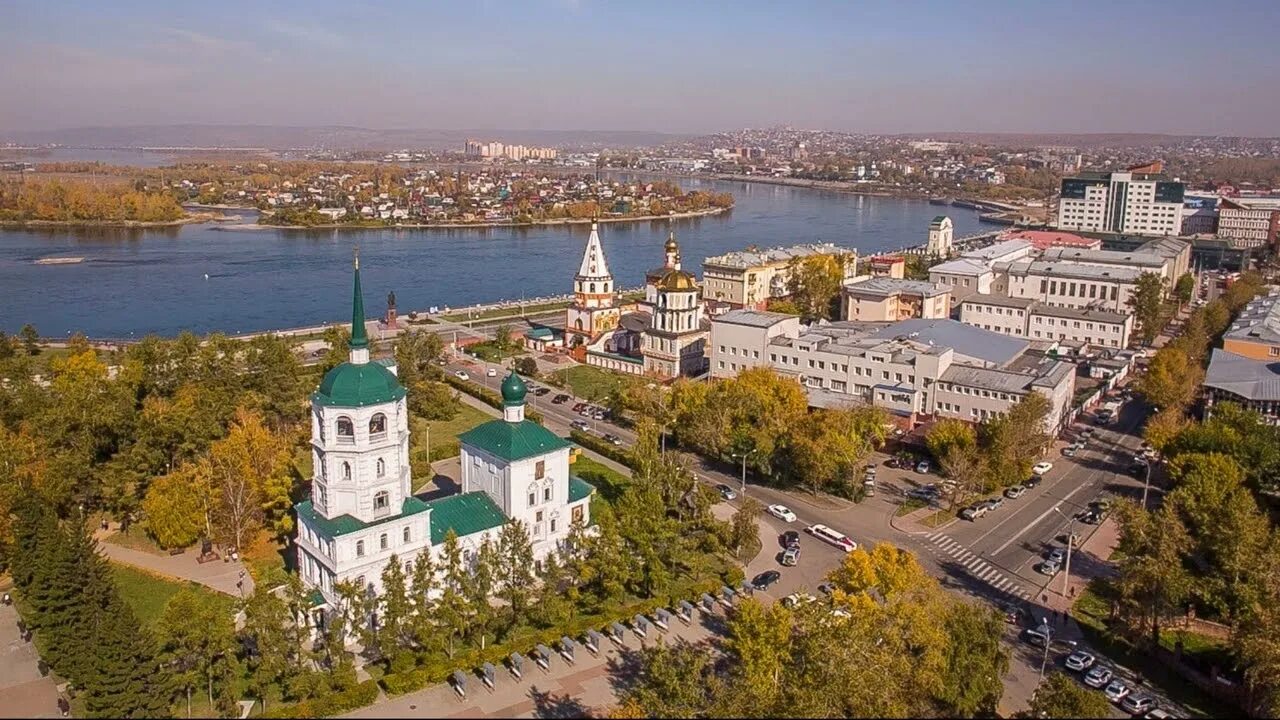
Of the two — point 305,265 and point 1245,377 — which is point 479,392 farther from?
point 305,265

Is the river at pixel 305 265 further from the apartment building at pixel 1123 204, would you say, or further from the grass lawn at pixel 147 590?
the grass lawn at pixel 147 590

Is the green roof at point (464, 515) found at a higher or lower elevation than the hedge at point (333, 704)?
higher

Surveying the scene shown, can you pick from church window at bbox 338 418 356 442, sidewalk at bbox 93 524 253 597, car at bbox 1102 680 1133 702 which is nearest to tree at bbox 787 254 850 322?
car at bbox 1102 680 1133 702

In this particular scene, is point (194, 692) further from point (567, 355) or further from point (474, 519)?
point (567, 355)

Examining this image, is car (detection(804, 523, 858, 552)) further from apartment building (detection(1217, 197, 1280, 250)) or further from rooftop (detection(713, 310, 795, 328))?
apartment building (detection(1217, 197, 1280, 250))

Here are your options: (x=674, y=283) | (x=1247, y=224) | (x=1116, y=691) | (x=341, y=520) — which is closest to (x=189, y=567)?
(x=341, y=520)

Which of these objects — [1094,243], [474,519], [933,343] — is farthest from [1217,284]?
[474,519]

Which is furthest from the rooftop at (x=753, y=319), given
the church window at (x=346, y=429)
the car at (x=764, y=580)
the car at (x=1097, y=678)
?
the church window at (x=346, y=429)
